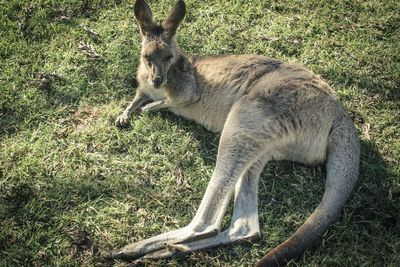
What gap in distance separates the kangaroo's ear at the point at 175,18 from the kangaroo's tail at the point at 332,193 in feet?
6.36

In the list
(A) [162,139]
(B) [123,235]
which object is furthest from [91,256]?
(A) [162,139]

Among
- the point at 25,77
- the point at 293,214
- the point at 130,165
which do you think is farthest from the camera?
the point at 25,77

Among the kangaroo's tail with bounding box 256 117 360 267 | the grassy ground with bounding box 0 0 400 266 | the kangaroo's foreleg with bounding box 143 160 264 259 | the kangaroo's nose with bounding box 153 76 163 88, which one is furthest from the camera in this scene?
the kangaroo's nose with bounding box 153 76 163 88

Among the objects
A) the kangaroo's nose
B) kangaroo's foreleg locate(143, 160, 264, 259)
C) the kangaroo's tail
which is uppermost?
the kangaroo's nose

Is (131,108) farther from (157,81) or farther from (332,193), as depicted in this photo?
(332,193)

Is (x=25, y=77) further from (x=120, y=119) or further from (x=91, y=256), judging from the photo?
(x=91, y=256)

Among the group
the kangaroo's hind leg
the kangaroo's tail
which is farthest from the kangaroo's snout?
the kangaroo's tail

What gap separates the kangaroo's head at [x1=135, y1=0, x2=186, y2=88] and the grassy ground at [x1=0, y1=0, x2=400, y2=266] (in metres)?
0.55

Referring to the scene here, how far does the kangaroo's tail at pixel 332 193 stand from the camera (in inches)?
136

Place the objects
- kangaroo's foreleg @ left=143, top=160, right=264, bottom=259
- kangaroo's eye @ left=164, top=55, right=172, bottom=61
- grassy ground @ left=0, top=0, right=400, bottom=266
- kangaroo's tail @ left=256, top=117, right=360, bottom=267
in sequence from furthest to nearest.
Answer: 1. kangaroo's eye @ left=164, top=55, right=172, bottom=61
2. grassy ground @ left=0, top=0, right=400, bottom=266
3. kangaroo's foreleg @ left=143, top=160, right=264, bottom=259
4. kangaroo's tail @ left=256, top=117, right=360, bottom=267

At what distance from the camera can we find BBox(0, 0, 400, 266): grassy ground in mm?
3850

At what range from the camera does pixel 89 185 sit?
4262 mm

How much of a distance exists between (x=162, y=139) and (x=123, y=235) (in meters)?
1.14

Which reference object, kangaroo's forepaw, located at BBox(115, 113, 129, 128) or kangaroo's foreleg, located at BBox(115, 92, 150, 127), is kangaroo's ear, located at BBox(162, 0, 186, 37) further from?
kangaroo's forepaw, located at BBox(115, 113, 129, 128)
